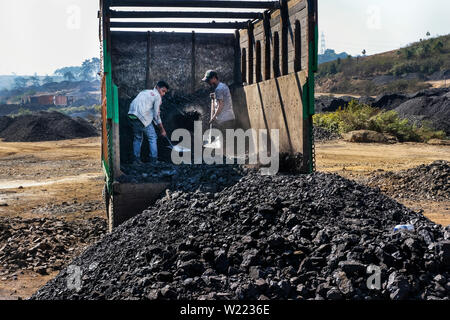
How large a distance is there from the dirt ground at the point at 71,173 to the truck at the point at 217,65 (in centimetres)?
127

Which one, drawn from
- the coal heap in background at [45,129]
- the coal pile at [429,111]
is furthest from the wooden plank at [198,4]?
the coal heap in background at [45,129]

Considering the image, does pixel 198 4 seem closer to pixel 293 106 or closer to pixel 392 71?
pixel 293 106

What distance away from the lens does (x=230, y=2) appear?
26.7 ft

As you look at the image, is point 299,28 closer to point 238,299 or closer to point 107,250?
point 107,250

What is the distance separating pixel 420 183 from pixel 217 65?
476 centimetres

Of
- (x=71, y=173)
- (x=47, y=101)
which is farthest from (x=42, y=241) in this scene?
(x=47, y=101)

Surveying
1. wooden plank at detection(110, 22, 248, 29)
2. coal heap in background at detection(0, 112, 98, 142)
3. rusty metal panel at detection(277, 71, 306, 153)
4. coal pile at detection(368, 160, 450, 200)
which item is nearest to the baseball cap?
wooden plank at detection(110, 22, 248, 29)

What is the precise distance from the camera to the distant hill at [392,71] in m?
47.9

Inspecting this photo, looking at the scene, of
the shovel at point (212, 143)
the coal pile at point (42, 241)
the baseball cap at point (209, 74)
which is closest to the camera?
the coal pile at point (42, 241)

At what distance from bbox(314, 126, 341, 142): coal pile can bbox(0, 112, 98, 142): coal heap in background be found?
12321 mm
